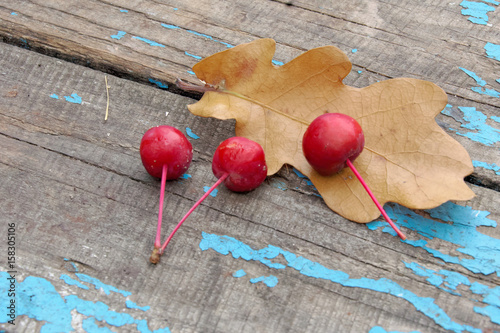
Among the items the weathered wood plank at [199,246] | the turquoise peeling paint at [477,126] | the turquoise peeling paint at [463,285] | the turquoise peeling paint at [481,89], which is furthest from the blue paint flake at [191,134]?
the turquoise peeling paint at [481,89]

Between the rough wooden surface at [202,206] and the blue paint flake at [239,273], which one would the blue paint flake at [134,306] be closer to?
the rough wooden surface at [202,206]

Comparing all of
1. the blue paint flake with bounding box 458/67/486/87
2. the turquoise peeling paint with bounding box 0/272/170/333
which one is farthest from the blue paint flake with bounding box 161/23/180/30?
the blue paint flake with bounding box 458/67/486/87

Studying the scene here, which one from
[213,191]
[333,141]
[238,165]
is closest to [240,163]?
[238,165]

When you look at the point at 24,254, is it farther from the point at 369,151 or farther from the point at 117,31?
the point at 369,151

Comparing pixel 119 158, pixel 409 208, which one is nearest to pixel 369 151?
pixel 409 208

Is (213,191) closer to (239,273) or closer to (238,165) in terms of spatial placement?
(238,165)
